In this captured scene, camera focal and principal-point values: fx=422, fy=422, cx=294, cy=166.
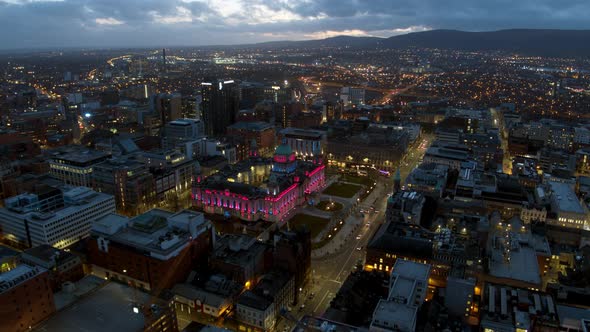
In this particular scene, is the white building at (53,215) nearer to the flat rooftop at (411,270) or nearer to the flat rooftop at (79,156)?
the flat rooftop at (79,156)

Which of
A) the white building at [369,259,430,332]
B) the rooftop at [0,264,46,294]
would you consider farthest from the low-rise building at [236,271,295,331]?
the rooftop at [0,264,46,294]

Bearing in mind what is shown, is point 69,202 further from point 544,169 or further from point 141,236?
point 544,169

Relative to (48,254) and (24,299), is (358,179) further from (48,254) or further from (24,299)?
(24,299)

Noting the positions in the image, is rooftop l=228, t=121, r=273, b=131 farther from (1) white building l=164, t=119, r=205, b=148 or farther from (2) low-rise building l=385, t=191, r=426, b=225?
(2) low-rise building l=385, t=191, r=426, b=225

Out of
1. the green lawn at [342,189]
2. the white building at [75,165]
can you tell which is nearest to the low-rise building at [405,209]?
the green lawn at [342,189]

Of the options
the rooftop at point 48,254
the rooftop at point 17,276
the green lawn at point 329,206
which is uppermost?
the rooftop at point 17,276
